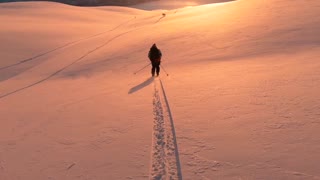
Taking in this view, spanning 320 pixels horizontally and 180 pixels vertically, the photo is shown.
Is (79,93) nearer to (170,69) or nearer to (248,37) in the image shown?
(170,69)

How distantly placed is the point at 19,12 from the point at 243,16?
2275 centimetres

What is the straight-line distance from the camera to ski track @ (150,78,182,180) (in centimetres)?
590

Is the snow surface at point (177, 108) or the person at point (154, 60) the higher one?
the person at point (154, 60)

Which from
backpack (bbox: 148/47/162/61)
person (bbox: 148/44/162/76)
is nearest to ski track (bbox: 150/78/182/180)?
person (bbox: 148/44/162/76)

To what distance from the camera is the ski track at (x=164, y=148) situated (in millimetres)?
5902

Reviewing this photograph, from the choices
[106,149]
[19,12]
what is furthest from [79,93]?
[19,12]

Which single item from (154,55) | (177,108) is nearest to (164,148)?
(177,108)

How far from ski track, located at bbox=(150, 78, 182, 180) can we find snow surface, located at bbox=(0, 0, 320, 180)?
0.8 inches

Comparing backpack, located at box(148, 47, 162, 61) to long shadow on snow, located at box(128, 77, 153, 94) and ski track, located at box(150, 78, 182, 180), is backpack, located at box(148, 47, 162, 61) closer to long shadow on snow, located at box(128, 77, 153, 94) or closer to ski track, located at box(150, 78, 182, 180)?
long shadow on snow, located at box(128, 77, 153, 94)

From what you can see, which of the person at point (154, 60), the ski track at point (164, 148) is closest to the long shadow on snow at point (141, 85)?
the person at point (154, 60)

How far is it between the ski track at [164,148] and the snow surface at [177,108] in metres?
0.02

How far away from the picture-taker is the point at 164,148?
6758 mm

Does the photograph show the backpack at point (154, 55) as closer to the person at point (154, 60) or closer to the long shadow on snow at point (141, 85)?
the person at point (154, 60)

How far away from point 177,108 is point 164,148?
2.40m
